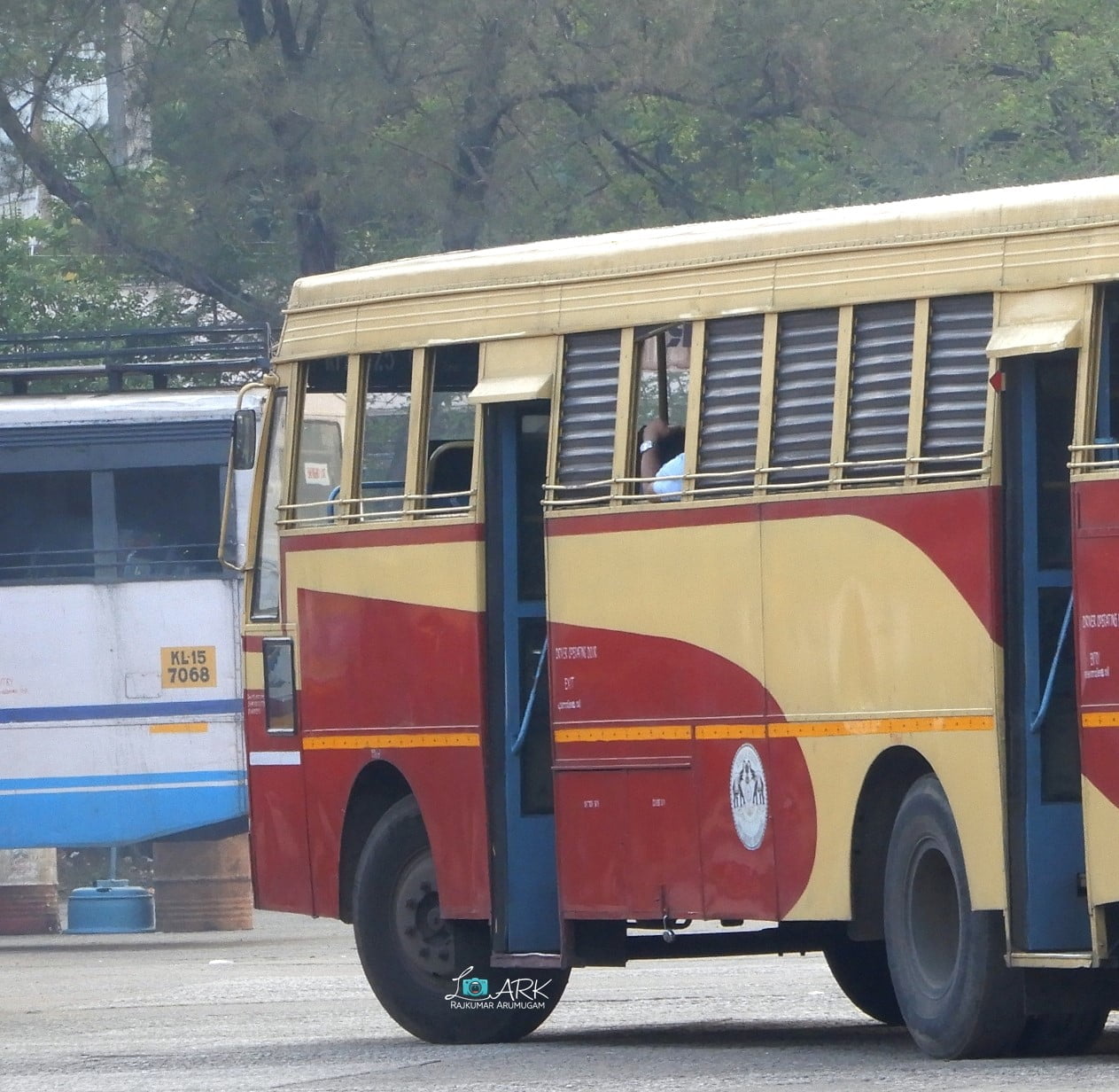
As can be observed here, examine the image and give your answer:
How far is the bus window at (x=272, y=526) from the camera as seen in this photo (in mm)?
13539

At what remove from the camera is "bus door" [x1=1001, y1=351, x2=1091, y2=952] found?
32.3 feet

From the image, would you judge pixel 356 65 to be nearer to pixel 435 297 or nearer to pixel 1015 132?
pixel 1015 132

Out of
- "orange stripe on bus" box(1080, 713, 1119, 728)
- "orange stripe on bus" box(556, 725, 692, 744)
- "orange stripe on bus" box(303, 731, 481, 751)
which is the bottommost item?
"orange stripe on bus" box(303, 731, 481, 751)

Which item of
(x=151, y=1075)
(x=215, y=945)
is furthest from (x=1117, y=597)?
(x=215, y=945)

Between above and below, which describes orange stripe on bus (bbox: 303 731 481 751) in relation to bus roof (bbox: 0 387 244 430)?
below

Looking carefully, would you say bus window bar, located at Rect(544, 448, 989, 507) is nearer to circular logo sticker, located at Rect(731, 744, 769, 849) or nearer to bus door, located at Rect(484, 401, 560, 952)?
bus door, located at Rect(484, 401, 560, 952)

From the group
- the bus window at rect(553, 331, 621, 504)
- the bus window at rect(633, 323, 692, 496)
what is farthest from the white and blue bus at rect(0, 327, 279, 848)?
the bus window at rect(633, 323, 692, 496)

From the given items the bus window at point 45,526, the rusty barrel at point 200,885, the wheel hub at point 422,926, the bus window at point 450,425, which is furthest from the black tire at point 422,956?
the rusty barrel at point 200,885

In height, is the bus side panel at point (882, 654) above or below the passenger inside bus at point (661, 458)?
below

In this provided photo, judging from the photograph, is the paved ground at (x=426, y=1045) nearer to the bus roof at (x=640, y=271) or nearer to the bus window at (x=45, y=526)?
the bus roof at (x=640, y=271)

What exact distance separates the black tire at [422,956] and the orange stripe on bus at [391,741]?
0.28 meters

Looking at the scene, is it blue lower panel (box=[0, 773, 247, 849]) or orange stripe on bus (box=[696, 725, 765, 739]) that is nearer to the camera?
orange stripe on bus (box=[696, 725, 765, 739])

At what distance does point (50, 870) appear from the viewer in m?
26.2

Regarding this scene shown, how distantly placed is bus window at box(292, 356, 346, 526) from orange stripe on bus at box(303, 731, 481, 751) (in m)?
0.95
